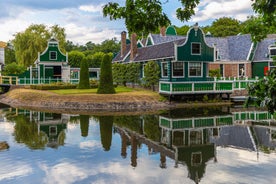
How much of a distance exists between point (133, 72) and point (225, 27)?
129 feet

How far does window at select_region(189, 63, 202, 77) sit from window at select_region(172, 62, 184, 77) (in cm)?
94

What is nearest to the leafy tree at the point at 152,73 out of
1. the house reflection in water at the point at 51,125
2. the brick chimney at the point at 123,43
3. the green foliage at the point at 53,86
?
the green foliage at the point at 53,86

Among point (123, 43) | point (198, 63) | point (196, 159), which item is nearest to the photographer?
point (196, 159)

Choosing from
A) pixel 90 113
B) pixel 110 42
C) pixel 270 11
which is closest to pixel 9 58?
pixel 110 42

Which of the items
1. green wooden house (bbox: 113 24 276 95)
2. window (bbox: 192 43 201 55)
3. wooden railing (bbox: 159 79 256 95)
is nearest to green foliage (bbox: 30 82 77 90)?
green wooden house (bbox: 113 24 276 95)

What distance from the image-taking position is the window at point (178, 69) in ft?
102

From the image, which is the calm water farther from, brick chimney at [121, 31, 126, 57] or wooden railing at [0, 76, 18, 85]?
brick chimney at [121, 31, 126, 57]

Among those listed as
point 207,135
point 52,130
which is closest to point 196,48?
point 207,135

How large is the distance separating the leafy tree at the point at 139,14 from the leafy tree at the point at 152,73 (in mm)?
26460

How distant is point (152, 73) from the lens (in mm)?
33250

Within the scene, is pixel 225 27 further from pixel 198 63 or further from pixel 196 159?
pixel 196 159

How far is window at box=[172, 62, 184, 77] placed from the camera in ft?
102

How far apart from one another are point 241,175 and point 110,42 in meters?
80.8

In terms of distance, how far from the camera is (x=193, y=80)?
31672mm
